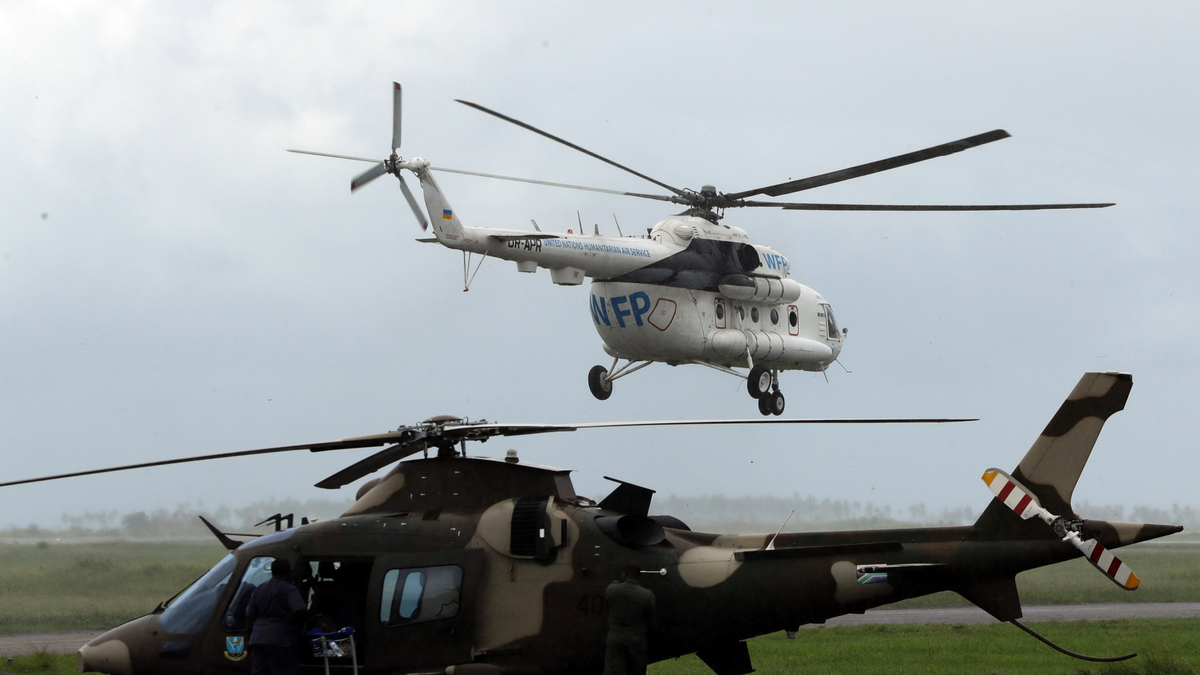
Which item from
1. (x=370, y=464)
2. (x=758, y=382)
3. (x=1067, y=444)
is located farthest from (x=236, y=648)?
(x=758, y=382)

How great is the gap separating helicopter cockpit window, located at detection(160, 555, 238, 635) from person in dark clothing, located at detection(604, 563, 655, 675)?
2.95 m

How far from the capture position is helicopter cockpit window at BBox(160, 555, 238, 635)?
873 cm

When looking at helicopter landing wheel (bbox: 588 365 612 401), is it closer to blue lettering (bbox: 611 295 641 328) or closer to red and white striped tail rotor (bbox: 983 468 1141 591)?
blue lettering (bbox: 611 295 641 328)

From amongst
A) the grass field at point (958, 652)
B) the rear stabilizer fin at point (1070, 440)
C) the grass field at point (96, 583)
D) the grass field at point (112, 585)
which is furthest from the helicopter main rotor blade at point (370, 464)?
the grass field at point (112, 585)

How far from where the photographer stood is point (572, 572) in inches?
336

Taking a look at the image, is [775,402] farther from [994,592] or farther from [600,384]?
[994,592]

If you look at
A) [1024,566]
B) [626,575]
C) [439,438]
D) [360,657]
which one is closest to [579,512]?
[626,575]

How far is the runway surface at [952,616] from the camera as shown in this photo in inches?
669

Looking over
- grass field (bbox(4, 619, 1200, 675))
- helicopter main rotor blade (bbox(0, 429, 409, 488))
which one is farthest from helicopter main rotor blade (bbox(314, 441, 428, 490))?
grass field (bbox(4, 619, 1200, 675))

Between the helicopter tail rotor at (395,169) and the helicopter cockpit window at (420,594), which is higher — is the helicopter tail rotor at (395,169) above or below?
above

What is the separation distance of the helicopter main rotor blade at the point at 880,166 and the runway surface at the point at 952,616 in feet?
21.8

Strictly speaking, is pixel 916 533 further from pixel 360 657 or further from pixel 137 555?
pixel 137 555

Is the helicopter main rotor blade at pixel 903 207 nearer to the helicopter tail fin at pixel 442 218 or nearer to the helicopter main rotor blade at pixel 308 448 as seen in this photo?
the helicopter tail fin at pixel 442 218

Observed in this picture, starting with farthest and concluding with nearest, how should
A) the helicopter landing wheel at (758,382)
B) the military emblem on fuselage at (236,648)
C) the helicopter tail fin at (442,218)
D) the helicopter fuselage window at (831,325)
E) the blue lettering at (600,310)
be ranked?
the helicopter fuselage window at (831,325), the helicopter landing wheel at (758,382), the blue lettering at (600,310), the helicopter tail fin at (442,218), the military emblem on fuselage at (236,648)
